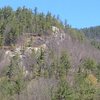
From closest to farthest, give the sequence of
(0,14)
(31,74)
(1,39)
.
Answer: (31,74) < (1,39) < (0,14)

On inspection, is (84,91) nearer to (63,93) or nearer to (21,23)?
(63,93)

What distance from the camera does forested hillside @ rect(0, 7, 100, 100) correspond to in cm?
7856

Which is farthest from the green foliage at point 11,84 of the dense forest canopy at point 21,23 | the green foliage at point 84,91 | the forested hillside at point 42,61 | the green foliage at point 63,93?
the dense forest canopy at point 21,23

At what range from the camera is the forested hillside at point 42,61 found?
258 feet

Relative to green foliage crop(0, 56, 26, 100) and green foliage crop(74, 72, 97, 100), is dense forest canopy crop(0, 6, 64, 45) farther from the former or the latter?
green foliage crop(74, 72, 97, 100)

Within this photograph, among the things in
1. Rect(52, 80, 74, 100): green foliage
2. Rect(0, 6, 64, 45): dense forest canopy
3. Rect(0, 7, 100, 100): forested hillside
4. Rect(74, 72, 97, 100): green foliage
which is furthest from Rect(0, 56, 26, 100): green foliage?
Rect(0, 6, 64, 45): dense forest canopy

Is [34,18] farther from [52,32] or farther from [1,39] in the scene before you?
[1,39]

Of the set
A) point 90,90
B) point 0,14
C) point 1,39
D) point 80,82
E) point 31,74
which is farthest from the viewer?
point 0,14

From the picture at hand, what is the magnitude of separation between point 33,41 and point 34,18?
1608 cm

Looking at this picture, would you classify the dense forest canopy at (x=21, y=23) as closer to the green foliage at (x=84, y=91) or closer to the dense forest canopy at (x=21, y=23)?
the dense forest canopy at (x=21, y=23)

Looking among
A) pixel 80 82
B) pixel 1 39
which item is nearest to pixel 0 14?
pixel 1 39

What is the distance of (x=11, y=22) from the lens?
12169 centimetres

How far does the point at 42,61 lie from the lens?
107375mm

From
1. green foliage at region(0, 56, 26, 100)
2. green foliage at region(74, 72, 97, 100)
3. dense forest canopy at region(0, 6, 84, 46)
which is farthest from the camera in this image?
dense forest canopy at region(0, 6, 84, 46)
